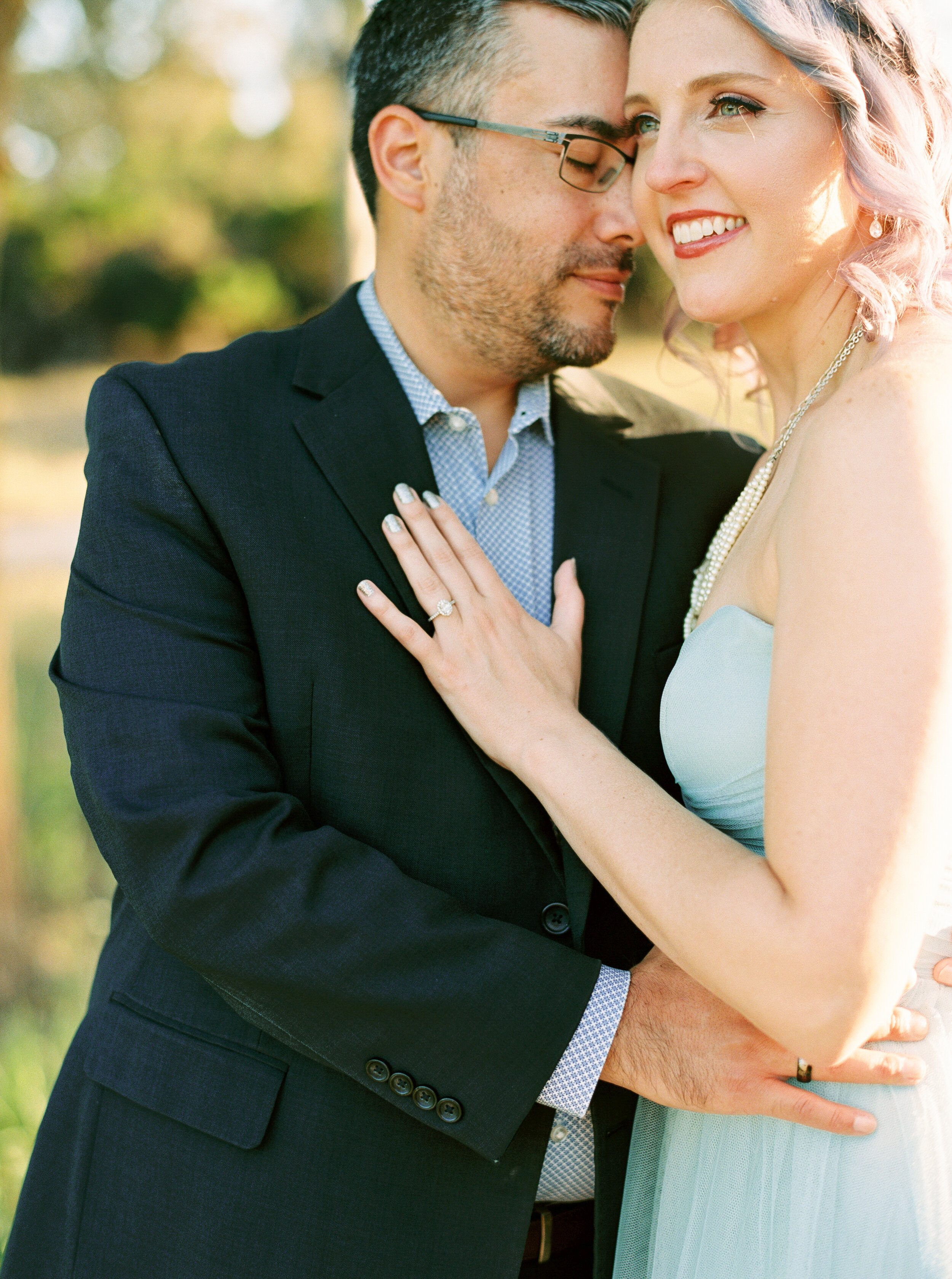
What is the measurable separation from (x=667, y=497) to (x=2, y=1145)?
265 centimetres

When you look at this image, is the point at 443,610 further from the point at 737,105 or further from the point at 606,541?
the point at 737,105

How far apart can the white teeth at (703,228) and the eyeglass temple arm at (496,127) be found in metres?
0.54

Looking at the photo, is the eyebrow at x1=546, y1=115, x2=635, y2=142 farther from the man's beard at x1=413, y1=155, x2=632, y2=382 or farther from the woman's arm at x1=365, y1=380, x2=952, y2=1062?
the woman's arm at x1=365, y1=380, x2=952, y2=1062

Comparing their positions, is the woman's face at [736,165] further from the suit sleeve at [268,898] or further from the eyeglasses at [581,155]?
the suit sleeve at [268,898]

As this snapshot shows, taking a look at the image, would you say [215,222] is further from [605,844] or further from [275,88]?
[605,844]

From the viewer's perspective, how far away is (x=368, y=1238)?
1.76 m

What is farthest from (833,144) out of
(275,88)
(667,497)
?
(275,88)

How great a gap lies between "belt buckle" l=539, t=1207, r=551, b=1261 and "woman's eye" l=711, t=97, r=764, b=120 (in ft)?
6.42

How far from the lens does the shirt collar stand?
90.8 inches

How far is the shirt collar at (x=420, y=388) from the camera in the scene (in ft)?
7.57

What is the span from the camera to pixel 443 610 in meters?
1.95

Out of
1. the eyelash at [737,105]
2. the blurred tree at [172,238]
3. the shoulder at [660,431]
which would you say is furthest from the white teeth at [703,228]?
the blurred tree at [172,238]

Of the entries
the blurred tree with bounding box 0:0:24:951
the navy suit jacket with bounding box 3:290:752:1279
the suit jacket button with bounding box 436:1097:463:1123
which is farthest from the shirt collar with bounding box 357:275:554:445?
the blurred tree with bounding box 0:0:24:951

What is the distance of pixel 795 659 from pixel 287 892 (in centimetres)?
85
